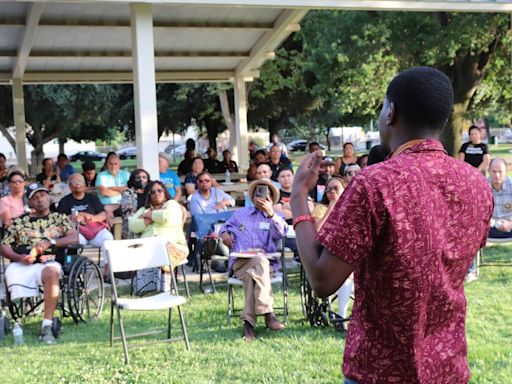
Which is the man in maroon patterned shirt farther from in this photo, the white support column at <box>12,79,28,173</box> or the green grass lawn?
the white support column at <box>12,79,28,173</box>

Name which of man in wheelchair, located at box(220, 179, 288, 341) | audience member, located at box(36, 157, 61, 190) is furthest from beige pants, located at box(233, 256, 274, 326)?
audience member, located at box(36, 157, 61, 190)

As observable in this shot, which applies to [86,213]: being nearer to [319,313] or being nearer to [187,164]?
[319,313]

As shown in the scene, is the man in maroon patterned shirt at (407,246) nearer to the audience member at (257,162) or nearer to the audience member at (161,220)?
the audience member at (161,220)

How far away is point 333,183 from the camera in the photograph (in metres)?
6.79

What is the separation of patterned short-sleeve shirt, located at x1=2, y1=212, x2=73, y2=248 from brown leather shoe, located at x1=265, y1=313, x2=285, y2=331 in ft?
7.01

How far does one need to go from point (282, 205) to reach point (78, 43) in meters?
6.25

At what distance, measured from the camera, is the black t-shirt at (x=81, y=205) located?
27.7 feet

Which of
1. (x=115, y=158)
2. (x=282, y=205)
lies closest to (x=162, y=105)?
(x=115, y=158)

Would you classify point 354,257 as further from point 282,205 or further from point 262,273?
point 282,205

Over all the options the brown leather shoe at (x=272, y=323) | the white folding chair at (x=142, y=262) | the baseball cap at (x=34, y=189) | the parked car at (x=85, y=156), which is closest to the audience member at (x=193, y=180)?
the baseball cap at (x=34, y=189)

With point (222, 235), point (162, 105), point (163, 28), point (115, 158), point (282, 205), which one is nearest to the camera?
point (222, 235)

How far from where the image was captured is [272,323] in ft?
21.0

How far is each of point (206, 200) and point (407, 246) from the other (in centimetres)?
743

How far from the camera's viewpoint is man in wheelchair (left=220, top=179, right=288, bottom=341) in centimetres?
634
